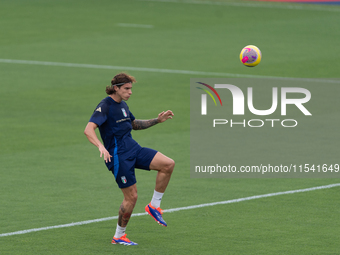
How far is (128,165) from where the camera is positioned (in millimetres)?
10070

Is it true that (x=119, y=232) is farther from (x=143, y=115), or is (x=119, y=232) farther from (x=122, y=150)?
(x=143, y=115)

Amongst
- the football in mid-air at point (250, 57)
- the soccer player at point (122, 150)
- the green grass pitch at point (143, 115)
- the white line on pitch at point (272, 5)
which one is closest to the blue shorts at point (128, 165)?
the soccer player at point (122, 150)

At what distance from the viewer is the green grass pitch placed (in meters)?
10.7

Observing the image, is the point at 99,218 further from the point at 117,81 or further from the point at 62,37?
the point at 62,37

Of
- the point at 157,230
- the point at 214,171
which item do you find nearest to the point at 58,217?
the point at 157,230

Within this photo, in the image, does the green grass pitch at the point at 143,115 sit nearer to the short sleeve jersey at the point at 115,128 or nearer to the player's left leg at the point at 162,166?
the player's left leg at the point at 162,166

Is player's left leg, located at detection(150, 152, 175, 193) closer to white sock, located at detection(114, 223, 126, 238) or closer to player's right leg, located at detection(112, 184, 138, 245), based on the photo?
player's right leg, located at detection(112, 184, 138, 245)

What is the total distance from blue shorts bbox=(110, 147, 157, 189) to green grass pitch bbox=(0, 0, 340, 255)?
0.95 m

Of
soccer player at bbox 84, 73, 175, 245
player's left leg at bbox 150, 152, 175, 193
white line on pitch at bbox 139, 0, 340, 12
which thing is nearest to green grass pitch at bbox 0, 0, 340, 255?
white line on pitch at bbox 139, 0, 340, 12

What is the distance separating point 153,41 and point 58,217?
20.2 meters

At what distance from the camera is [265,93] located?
21672 millimetres

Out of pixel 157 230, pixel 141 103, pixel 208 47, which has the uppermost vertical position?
pixel 208 47

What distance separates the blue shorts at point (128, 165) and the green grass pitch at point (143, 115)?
0.95 meters

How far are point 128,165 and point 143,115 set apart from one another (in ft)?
29.9
